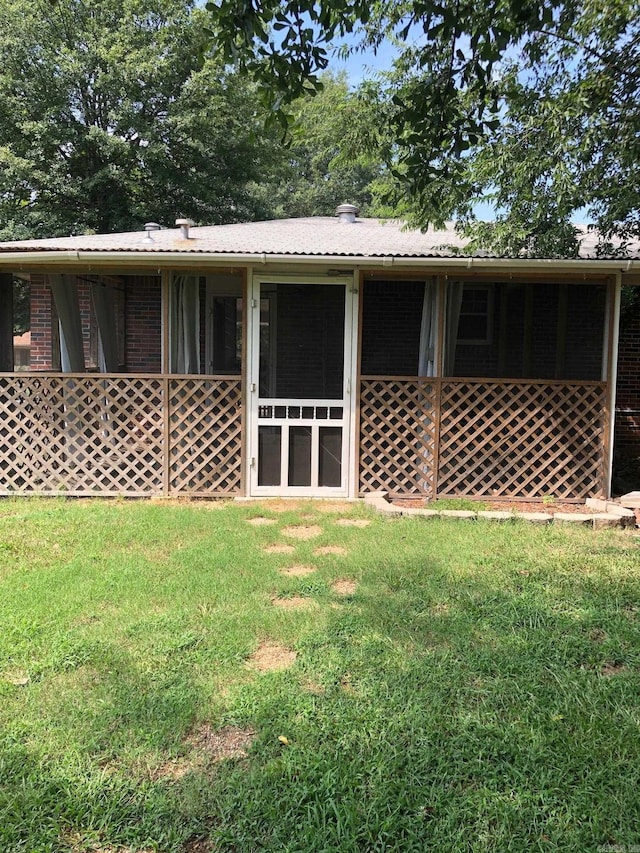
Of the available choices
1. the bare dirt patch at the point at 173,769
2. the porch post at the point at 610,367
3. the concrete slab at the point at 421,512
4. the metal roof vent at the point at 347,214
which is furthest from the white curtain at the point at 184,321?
the bare dirt patch at the point at 173,769

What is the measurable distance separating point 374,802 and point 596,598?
2.49 m

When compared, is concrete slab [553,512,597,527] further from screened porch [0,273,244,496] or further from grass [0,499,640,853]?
screened porch [0,273,244,496]

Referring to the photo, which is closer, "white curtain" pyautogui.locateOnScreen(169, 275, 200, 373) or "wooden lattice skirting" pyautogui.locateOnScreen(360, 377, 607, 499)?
"wooden lattice skirting" pyautogui.locateOnScreen(360, 377, 607, 499)

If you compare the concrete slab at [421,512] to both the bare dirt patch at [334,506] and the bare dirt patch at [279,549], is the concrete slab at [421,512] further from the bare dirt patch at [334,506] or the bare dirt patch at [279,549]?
the bare dirt patch at [279,549]

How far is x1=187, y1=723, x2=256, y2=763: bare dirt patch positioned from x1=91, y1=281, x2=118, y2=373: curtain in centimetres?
701

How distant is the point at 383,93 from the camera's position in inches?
287

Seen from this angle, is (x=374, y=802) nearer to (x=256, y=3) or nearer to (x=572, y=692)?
(x=572, y=692)

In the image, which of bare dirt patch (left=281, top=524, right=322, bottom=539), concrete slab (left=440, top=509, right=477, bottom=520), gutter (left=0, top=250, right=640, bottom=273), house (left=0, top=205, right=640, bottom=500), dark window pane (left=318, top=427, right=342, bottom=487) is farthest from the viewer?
dark window pane (left=318, top=427, right=342, bottom=487)

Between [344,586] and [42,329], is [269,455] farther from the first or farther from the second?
[42,329]

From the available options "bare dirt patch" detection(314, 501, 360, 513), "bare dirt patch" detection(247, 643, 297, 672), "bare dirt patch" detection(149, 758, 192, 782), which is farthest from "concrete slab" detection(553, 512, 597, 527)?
"bare dirt patch" detection(149, 758, 192, 782)

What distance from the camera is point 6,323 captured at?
7977 mm

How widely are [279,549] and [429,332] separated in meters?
3.55

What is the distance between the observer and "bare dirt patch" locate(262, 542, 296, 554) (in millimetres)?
5270

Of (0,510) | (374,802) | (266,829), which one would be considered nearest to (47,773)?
(266,829)
